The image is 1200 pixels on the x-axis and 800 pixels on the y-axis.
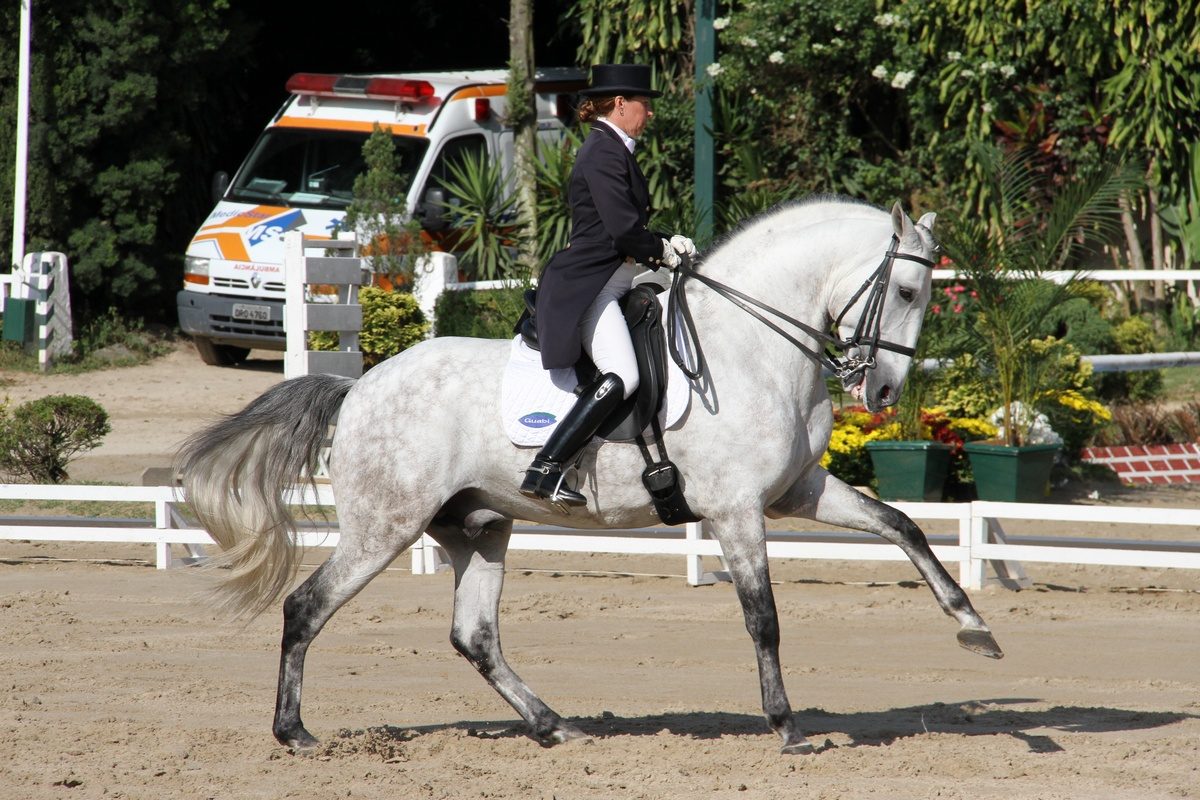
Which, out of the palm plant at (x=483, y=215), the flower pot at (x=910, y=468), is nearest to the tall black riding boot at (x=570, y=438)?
the flower pot at (x=910, y=468)

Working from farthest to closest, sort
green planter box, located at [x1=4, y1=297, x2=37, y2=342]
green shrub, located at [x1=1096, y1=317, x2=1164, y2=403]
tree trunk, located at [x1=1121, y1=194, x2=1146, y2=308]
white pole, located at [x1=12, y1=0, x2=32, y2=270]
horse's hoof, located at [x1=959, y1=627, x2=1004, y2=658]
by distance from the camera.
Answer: white pole, located at [x1=12, y1=0, x2=32, y2=270], green planter box, located at [x1=4, y1=297, x2=37, y2=342], tree trunk, located at [x1=1121, y1=194, x2=1146, y2=308], green shrub, located at [x1=1096, y1=317, x2=1164, y2=403], horse's hoof, located at [x1=959, y1=627, x2=1004, y2=658]

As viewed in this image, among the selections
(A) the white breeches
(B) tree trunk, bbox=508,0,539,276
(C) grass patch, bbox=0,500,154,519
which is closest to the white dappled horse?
(A) the white breeches

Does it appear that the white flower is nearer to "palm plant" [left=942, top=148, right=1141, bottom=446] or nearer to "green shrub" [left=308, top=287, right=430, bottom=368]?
"palm plant" [left=942, top=148, right=1141, bottom=446]

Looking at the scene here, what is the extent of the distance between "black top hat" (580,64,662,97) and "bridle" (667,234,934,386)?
65cm

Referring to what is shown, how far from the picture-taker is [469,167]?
1576 cm

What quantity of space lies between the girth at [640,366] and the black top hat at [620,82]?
710 millimetres

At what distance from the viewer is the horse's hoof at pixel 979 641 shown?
5.36 m

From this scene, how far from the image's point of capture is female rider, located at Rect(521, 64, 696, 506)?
5414 millimetres

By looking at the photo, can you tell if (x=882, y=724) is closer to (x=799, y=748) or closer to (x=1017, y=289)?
(x=799, y=748)

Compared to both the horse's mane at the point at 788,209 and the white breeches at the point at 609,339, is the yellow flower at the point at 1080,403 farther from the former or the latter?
the white breeches at the point at 609,339

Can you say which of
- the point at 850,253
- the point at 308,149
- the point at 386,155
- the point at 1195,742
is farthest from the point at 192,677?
the point at 308,149

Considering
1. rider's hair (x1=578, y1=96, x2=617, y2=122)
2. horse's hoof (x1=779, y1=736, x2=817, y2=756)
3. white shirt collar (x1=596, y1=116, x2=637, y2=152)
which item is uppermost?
rider's hair (x1=578, y1=96, x2=617, y2=122)

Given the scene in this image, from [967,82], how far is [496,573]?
39.2 feet

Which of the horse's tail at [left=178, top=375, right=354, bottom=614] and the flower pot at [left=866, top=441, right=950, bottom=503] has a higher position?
the horse's tail at [left=178, top=375, right=354, bottom=614]
